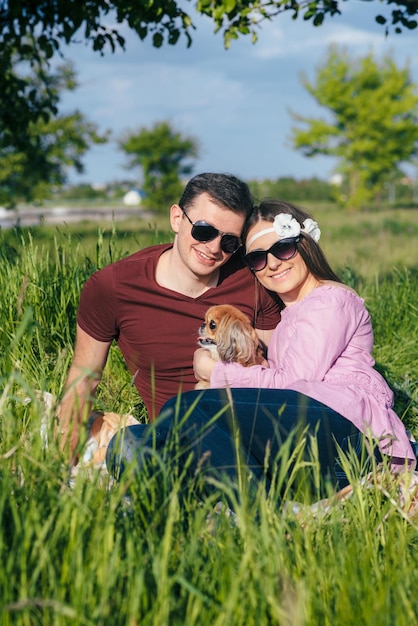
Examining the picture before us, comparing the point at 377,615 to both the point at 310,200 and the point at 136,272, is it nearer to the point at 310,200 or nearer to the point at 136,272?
the point at 136,272

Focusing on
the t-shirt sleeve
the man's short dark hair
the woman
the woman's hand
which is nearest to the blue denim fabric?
the woman

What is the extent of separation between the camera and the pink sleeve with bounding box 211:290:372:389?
339 centimetres

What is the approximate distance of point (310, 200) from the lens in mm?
64250

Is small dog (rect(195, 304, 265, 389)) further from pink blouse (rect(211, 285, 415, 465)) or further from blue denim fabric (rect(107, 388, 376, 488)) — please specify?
blue denim fabric (rect(107, 388, 376, 488))

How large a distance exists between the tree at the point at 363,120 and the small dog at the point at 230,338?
46.8 meters

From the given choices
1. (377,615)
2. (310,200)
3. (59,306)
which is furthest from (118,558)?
(310,200)

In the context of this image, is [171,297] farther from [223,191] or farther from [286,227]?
[286,227]

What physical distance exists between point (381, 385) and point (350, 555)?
4.08 ft

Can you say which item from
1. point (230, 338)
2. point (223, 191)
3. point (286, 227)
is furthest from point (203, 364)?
point (223, 191)

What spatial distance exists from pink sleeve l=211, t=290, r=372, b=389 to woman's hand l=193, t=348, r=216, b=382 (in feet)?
0.39

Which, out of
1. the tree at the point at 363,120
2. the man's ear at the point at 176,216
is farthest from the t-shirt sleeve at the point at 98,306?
the tree at the point at 363,120

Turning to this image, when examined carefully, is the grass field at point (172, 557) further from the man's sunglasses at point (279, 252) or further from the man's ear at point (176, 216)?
the man's ear at point (176, 216)

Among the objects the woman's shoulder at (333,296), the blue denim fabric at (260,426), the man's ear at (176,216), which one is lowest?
the blue denim fabric at (260,426)

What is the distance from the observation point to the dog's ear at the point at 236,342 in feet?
11.8
